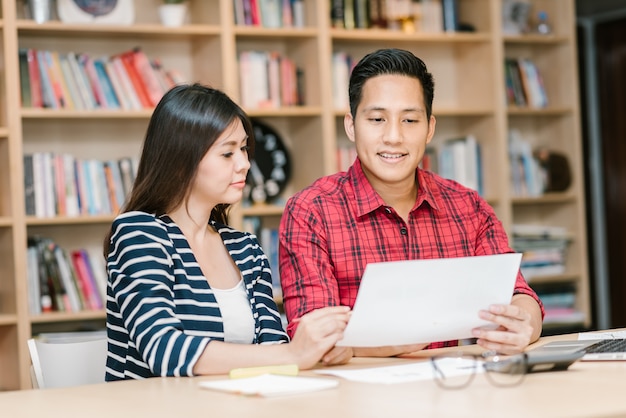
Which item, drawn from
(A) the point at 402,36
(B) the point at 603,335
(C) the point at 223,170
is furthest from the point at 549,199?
(C) the point at 223,170

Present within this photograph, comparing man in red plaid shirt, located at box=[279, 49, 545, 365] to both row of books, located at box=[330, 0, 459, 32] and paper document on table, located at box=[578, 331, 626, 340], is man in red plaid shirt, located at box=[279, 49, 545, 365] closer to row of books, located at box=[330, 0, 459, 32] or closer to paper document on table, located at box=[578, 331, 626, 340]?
paper document on table, located at box=[578, 331, 626, 340]

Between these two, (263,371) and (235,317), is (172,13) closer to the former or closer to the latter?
(235,317)

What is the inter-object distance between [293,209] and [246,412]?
96cm

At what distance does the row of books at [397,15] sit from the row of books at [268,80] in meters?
0.31

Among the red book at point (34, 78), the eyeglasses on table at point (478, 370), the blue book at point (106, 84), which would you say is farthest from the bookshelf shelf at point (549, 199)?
the eyeglasses on table at point (478, 370)

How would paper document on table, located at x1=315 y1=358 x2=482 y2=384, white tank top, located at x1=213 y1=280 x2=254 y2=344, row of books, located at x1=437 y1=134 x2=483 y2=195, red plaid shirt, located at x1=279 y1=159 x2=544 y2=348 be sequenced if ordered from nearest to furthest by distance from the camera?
paper document on table, located at x1=315 y1=358 x2=482 y2=384 < white tank top, located at x1=213 y1=280 x2=254 y2=344 < red plaid shirt, located at x1=279 y1=159 x2=544 y2=348 < row of books, located at x1=437 y1=134 x2=483 y2=195

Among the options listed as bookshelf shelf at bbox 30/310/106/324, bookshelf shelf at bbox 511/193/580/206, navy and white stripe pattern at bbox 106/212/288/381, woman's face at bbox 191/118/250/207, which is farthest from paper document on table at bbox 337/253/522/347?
bookshelf shelf at bbox 511/193/580/206

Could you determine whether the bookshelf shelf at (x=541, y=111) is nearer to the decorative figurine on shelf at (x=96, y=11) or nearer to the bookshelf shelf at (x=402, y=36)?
the bookshelf shelf at (x=402, y=36)

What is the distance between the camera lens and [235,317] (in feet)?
7.02

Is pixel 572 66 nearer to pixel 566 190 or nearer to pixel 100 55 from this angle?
pixel 566 190

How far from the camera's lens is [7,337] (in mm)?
3805

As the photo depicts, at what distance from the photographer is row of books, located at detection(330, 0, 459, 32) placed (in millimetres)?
4312

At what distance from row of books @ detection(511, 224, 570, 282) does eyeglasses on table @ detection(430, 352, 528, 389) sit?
2855mm

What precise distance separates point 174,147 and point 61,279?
1884 mm
